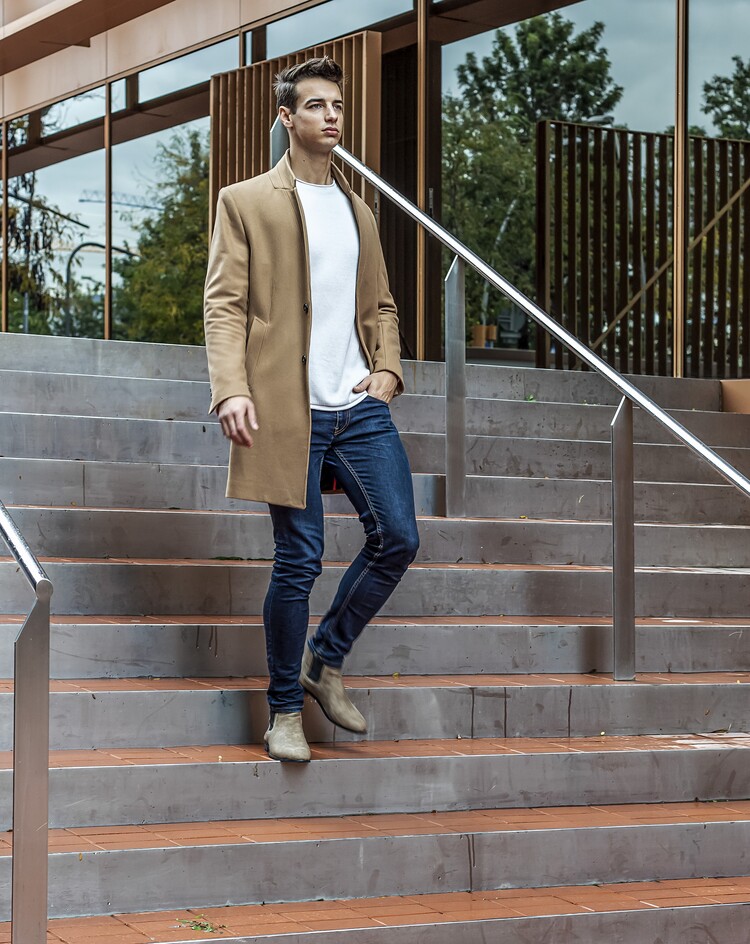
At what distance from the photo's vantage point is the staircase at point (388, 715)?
139 inches

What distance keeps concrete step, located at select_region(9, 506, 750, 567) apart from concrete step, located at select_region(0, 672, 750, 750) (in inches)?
32.3

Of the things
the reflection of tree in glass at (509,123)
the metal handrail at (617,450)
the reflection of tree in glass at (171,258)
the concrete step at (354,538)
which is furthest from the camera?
the reflection of tree in glass at (171,258)

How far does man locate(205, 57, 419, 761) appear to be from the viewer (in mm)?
3787

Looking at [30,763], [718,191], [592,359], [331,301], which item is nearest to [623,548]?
[592,359]

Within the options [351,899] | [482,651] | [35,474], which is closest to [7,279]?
[35,474]

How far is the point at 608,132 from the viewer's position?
1030 cm

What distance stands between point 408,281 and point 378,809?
24.3 ft

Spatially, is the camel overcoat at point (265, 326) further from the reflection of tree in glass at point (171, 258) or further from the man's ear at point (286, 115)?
the reflection of tree in glass at point (171, 258)

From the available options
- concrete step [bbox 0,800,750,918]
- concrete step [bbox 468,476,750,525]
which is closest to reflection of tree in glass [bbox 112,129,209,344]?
concrete step [bbox 468,476,750,525]

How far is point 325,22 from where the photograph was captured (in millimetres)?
11289

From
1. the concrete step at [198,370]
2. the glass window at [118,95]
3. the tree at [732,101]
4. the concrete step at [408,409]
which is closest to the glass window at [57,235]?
the glass window at [118,95]

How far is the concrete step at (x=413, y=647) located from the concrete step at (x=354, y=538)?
1.51ft

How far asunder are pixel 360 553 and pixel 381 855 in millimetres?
827

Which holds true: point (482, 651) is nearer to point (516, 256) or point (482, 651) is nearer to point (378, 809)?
point (378, 809)
